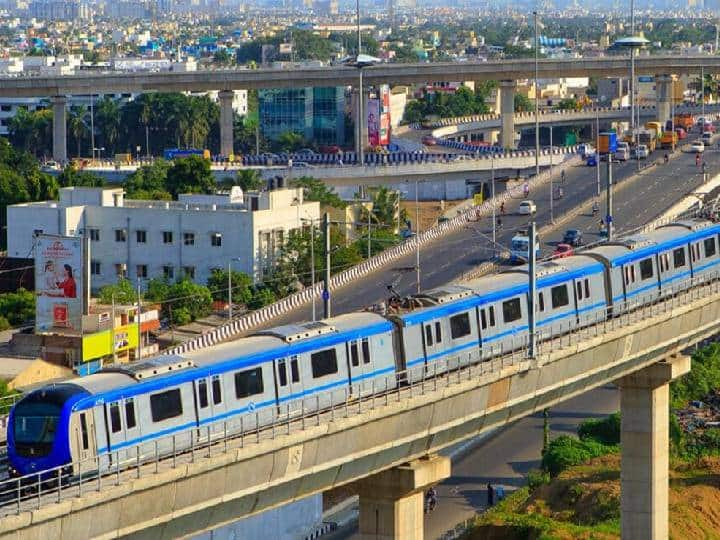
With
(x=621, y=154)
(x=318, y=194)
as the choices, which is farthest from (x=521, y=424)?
(x=621, y=154)

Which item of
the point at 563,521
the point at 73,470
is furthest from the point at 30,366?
the point at 73,470

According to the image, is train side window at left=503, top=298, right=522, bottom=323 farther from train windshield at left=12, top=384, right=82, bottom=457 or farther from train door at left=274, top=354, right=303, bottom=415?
train windshield at left=12, top=384, right=82, bottom=457

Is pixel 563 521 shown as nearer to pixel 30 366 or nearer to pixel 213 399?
pixel 30 366

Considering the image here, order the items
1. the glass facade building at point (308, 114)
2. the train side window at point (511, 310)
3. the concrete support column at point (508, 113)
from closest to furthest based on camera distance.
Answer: the train side window at point (511, 310) < the concrete support column at point (508, 113) < the glass facade building at point (308, 114)

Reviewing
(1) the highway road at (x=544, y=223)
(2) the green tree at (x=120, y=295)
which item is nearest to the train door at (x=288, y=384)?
(1) the highway road at (x=544, y=223)

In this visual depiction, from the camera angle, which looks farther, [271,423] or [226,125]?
[226,125]

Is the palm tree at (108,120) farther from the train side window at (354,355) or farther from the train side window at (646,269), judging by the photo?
the train side window at (354,355)

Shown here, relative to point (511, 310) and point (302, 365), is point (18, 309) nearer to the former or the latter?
point (511, 310)
